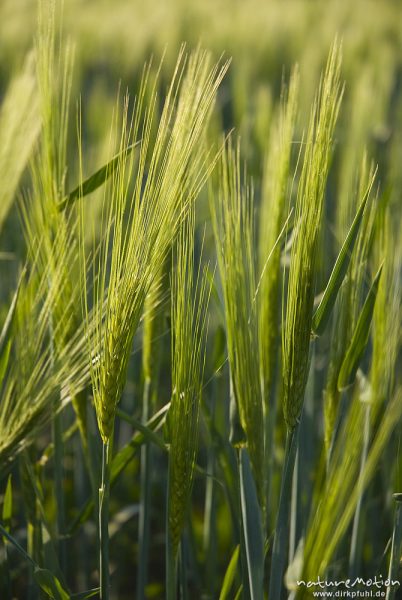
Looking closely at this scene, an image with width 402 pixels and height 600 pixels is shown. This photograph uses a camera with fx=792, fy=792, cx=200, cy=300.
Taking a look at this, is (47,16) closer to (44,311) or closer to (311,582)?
(44,311)

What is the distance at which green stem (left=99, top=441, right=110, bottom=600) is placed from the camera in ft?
2.32

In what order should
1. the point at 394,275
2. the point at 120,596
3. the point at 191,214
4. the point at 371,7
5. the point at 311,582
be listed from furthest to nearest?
the point at 371,7 → the point at 120,596 → the point at 394,275 → the point at 191,214 → the point at 311,582

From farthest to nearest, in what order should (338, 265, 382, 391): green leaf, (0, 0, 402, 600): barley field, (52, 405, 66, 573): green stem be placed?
(52, 405, 66, 573): green stem → (338, 265, 382, 391): green leaf → (0, 0, 402, 600): barley field

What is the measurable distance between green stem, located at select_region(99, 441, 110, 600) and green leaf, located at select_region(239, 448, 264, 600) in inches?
5.3

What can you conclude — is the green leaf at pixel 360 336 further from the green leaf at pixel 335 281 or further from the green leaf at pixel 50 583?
the green leaf at pixel 50 583

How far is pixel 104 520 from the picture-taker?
28.9 inches

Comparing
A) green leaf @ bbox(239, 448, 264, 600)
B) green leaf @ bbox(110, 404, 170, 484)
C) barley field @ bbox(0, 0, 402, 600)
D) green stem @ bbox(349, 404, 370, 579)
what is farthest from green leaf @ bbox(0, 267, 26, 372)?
green stem @ bbox(349, 404, 370, 579)

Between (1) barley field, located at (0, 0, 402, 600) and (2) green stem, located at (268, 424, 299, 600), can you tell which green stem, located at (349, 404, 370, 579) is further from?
(2) green stem, located at (268, 424, 299, 600)

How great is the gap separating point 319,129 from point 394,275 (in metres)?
0.37

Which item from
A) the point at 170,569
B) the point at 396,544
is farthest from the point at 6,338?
the point at 396,544

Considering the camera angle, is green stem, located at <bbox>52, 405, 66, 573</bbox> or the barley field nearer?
the barley field

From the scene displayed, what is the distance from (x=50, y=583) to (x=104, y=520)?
0.33 feet

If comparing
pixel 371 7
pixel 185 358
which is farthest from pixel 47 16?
pixel 371 7

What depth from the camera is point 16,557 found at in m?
1.25
